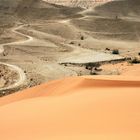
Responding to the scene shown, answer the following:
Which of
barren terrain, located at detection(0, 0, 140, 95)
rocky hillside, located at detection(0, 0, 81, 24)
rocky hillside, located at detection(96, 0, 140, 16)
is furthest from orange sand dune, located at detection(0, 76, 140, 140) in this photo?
rocky hillside, located at detection(96, 0, 140, 16)

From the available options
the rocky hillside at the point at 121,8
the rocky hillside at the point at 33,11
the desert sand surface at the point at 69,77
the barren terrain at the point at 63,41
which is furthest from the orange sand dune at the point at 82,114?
the rocky hillside at the point at 121,8

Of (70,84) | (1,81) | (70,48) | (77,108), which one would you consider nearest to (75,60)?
(70,48)

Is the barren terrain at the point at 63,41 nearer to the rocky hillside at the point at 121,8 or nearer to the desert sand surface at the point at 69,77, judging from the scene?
the desert sand surface at the point at 69,77

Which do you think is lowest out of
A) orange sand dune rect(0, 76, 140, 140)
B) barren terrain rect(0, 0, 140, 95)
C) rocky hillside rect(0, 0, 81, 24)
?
orange sand dune rect(0, 76, 140, 140)

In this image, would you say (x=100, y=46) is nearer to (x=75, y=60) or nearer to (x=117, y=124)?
(x=75, y=60)

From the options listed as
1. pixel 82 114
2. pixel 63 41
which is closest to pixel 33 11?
pixel 63 41

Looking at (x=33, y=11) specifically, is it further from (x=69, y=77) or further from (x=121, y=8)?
(x=69, y=77)

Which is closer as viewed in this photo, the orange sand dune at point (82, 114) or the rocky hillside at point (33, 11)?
the orange sand dune at point (82, 114)

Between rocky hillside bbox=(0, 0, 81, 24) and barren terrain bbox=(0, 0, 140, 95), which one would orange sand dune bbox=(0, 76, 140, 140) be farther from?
rocky hillside bbox=(0, 0, 81, 24)
